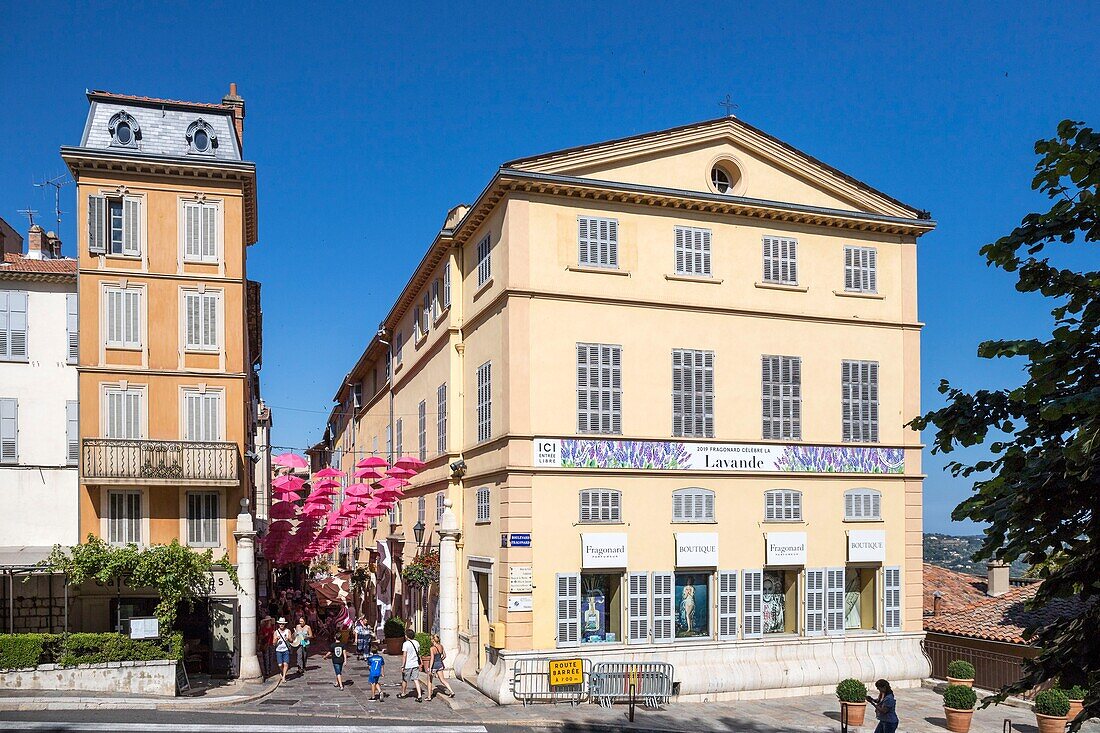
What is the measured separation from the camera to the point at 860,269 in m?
28.3

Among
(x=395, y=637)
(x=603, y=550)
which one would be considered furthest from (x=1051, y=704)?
(x=395, y=637)

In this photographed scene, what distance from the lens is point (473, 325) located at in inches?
1122

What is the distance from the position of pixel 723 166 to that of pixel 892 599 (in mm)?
12342

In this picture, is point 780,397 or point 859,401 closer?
point 780,397

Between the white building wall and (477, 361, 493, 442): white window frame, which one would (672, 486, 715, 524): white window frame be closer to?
(477, 361, 493, 442): white window frame

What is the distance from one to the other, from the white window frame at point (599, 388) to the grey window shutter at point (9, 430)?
14.0 m

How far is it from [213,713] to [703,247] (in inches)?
626

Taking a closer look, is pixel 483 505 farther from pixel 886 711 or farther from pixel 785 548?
pixel 886 711

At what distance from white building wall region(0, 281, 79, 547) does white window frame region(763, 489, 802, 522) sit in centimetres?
1725

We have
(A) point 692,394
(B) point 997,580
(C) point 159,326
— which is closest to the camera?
(A) point 692,394

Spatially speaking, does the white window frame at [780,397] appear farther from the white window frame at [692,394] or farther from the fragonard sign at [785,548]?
the fragonard sign at [785,548]

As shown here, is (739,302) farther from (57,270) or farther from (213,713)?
(57,270)

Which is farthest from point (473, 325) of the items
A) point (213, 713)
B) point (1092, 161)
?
point (1092, 161)

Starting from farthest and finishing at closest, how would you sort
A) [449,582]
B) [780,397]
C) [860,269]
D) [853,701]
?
[860,269], [449,582], [780,397], [853,701]
